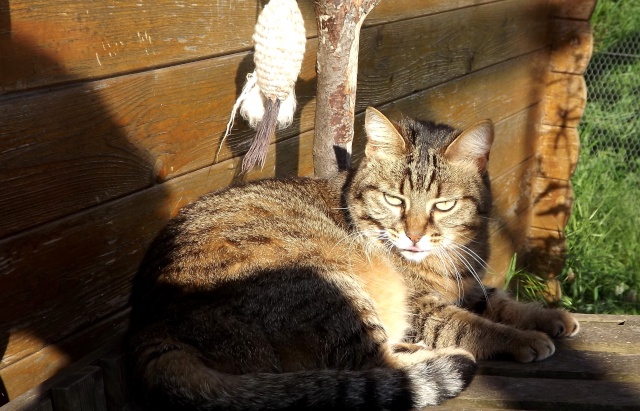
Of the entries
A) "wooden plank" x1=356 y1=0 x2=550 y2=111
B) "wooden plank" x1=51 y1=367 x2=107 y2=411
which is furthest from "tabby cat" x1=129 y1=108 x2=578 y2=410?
"wooden plank" x1=356 y1=0 x2=550 y2=111

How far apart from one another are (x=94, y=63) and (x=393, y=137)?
1.09m

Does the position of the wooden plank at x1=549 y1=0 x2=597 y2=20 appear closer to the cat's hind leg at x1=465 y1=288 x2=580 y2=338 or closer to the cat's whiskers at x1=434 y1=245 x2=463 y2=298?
the cat's hind leg at x1=465 y1=288 x2=580 y2=338

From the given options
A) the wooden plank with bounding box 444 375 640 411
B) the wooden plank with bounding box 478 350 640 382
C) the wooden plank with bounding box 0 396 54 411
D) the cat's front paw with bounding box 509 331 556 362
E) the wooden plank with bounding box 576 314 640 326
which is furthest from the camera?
the wooden plank with bounding box 576 314 640 326

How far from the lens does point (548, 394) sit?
7.31ft

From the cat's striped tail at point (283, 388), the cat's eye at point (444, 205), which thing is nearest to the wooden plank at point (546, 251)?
the cat's eye at point (444, 205)

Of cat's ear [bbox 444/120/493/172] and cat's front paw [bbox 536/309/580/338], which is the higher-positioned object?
cat's ear [bbox 444/120/493/172]

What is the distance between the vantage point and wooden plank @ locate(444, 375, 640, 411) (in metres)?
2.16

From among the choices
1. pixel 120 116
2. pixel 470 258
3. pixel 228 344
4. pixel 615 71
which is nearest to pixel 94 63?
pixel 120 116

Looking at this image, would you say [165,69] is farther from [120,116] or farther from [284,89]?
[284,89]

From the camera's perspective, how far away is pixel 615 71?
20.1 ft

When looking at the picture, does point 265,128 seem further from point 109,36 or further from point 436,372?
point 436,372

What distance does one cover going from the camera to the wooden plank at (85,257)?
2.18m

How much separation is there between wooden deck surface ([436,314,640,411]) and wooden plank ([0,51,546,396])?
3.76ft

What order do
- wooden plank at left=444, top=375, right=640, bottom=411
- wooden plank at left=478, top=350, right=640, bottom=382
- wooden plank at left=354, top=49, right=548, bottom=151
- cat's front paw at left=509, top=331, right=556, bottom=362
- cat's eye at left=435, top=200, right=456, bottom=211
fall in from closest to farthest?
1. wooden plank at left=444, top=375, right=640, bottom=411
2. wooden plank at left=478, top=350, right=640, bottom=382
3. cat's front paw at left=509, top=331, right=556, bottom=362
4. cat's eye at left=435, top=200, right=456, bottom=211
5. wooden plank at left=354, top=49, right=548, bottom=151
